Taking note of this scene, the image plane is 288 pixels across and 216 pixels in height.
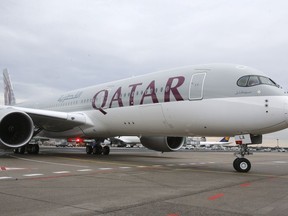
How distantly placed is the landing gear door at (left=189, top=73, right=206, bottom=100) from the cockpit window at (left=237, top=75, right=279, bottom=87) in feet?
3.95

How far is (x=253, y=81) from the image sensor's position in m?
9.90

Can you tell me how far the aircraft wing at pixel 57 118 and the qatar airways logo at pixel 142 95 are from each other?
96 cm

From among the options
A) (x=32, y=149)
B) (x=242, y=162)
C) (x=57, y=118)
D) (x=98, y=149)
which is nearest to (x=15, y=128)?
(x=57, y=118)

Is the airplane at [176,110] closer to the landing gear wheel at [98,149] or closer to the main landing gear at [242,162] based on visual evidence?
the main landing gear at [242,162]

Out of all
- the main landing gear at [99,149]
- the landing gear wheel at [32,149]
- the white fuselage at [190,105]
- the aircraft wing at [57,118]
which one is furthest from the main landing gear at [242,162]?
the landing gear wheel at [32,149]

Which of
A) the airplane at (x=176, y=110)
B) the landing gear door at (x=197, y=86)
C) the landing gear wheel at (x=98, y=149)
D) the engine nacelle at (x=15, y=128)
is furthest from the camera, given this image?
the landing gear wheel at (x=98, y=149)

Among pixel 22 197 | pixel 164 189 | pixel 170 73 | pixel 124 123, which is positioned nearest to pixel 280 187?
pixel 164 189

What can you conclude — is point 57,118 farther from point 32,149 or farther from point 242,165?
point 242,165

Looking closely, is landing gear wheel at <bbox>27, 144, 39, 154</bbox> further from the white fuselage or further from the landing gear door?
the landing gear door

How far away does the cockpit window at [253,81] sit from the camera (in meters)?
9.84

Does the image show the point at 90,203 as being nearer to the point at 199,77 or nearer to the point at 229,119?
the point at 229,119

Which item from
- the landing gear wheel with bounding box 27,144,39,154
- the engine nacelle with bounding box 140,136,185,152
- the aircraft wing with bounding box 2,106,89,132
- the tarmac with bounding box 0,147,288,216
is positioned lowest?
the tarmac with bounding box 0,147,288,216

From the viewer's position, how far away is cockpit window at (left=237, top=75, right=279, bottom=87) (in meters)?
9.84

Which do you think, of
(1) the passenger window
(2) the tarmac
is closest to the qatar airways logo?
(1) the passenger window
